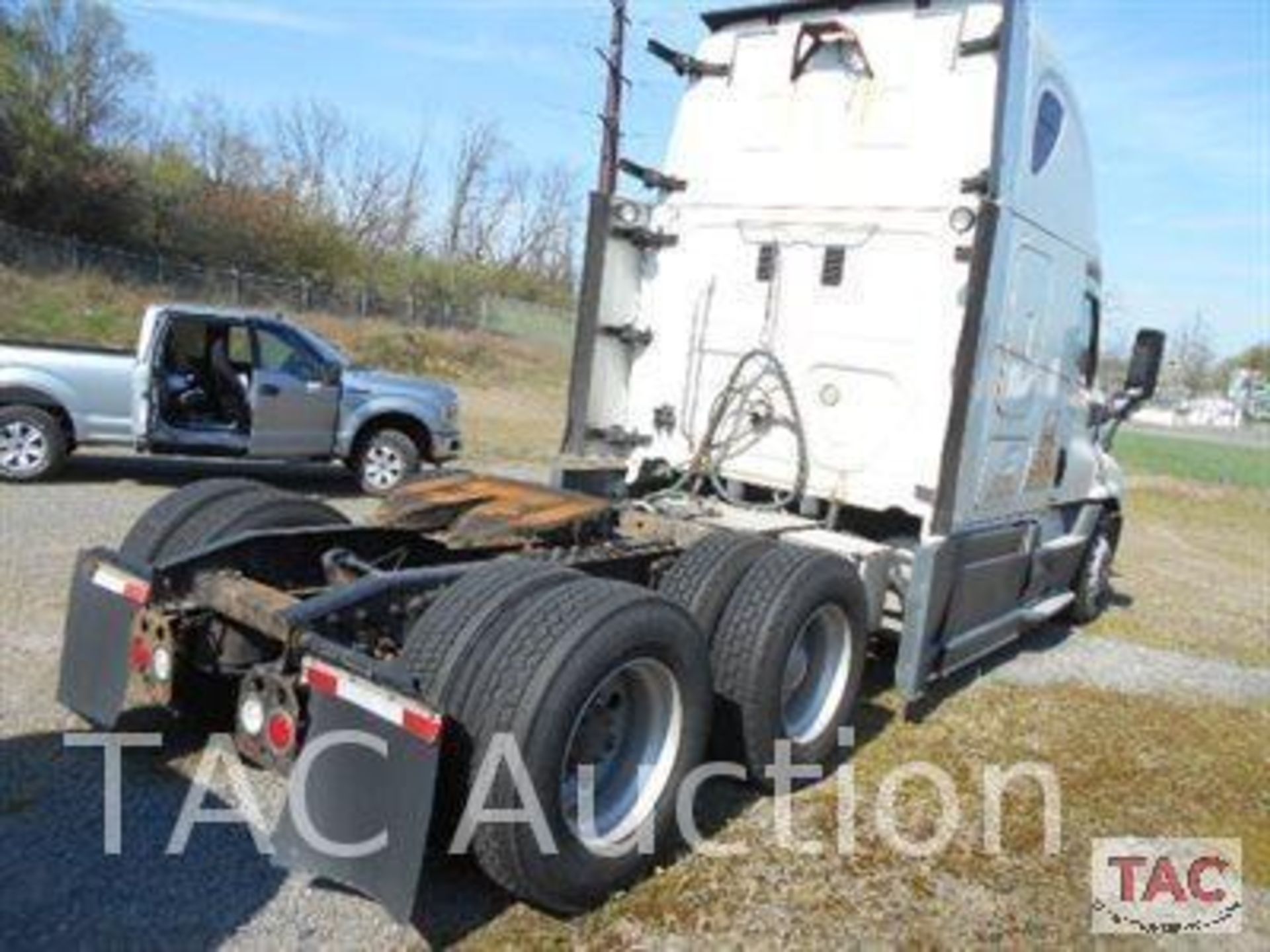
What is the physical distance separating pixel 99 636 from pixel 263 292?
33132mm

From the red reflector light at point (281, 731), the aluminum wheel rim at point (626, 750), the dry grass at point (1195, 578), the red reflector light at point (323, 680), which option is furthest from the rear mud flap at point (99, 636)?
the dry grass at point (1195, 578)

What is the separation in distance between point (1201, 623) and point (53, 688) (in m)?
9.57

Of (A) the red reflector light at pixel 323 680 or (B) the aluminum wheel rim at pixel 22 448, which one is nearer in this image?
(A) the red reflector light at pixel 323 680

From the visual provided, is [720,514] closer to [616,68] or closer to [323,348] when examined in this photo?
[323,348]

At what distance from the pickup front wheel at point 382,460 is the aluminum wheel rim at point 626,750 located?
876 centimetres

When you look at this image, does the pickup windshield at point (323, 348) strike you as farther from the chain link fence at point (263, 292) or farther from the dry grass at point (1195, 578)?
the chain link fence at point (263, 292)

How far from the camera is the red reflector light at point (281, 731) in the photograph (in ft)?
13.1

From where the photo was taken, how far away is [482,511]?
5715mm

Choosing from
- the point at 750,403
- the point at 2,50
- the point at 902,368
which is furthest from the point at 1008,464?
the point at 2,50

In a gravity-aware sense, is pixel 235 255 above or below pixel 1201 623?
above

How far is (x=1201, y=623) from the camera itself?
440 inches

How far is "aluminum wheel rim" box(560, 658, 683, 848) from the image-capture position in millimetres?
4250

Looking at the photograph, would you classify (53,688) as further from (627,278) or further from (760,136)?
(760,136)

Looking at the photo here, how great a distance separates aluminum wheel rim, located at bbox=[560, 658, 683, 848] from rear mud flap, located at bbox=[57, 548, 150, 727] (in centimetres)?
174
